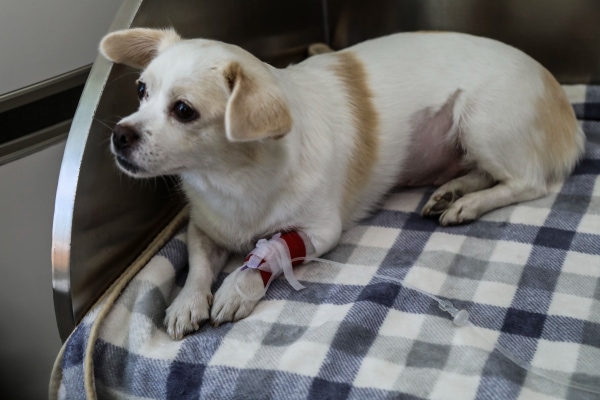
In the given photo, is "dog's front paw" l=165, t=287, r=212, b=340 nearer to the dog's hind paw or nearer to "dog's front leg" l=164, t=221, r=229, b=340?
"dog's front leg" l=164, t=221, r=229, b=340

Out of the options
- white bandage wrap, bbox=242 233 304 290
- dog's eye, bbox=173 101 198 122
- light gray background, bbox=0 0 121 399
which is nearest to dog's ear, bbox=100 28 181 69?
dog's eye, bbox=173 101 198 122

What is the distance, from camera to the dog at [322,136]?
1.23 metres

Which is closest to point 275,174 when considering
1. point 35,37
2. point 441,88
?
point 441,88

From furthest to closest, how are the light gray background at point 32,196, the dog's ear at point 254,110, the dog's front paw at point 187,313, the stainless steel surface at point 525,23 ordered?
the stainless steel surface at point 525,23 → the light gray background at point 32,196 → the dog's front paw at point 187,313 → the dog's ear at point 254,110

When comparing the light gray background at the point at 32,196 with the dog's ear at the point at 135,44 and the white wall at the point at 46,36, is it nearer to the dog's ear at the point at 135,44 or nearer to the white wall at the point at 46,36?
the white wall at the point at 46,36

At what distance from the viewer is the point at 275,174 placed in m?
1.36

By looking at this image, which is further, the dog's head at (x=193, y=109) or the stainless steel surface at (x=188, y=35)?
the stainless steel surface at (x=188, y=35)

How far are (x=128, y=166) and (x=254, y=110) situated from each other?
242mm

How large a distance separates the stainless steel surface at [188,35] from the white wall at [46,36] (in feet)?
0.73

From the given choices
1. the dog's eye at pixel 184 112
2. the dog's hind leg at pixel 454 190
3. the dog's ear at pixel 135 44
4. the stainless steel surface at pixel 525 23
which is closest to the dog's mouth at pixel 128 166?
the dog's eye at pixel 184 112

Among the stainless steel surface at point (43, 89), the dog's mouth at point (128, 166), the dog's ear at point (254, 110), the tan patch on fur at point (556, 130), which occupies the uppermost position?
the dog's ear at point (254, 110)

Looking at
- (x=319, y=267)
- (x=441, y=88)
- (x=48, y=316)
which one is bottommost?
(x=48, y=316)

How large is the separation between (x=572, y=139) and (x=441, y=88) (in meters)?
0.31

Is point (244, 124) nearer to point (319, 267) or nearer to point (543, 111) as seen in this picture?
point (319, 267)
